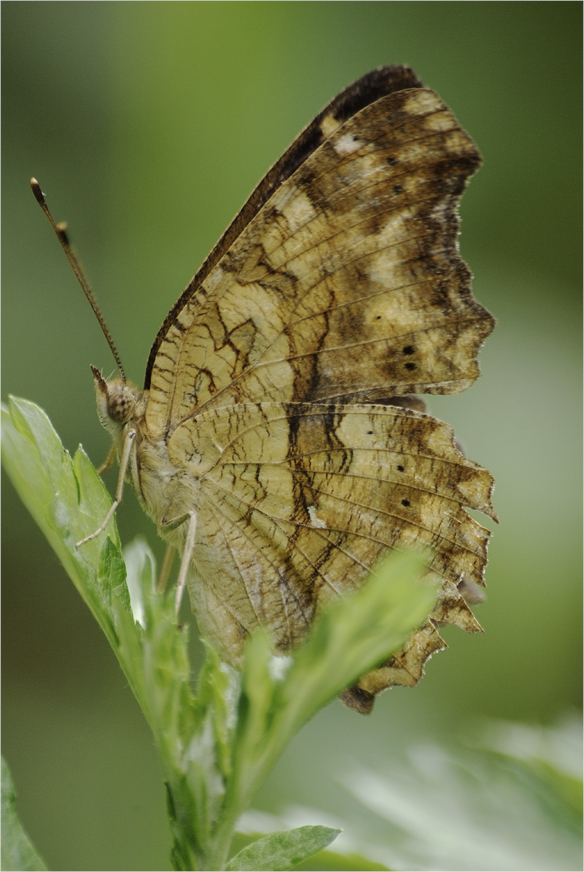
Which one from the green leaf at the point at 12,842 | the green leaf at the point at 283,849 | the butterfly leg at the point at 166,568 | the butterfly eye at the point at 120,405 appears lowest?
the butterfly leg at the point at 166,568

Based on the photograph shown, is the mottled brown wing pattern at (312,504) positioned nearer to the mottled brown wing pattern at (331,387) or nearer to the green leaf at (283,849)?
the mottled brown wing pattern at (331,387)

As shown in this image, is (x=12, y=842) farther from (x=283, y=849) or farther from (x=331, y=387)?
(x=331, y=387)

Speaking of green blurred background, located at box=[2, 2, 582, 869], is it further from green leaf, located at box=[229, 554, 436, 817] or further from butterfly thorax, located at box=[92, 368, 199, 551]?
green leaf, located at box=[229, 554, 436, 817]

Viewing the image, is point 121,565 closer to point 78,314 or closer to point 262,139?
point 78,314

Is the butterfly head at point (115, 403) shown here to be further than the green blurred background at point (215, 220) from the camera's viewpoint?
No

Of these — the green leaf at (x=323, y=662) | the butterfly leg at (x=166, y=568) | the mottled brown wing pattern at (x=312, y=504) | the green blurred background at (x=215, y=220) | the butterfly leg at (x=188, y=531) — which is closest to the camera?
the green leaf at (x=323, y=662)

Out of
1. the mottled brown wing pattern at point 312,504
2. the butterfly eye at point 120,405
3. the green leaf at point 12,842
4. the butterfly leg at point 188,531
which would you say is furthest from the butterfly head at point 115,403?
the green leaf at point 12,842

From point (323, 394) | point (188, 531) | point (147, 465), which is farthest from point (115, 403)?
point (323, 394)
